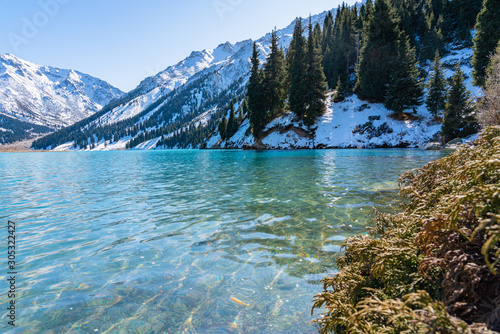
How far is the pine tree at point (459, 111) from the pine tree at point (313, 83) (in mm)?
22414

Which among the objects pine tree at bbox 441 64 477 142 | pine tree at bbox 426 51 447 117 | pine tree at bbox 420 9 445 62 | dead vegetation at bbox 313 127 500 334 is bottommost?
dead vegetation at bbox 313 127 500 334

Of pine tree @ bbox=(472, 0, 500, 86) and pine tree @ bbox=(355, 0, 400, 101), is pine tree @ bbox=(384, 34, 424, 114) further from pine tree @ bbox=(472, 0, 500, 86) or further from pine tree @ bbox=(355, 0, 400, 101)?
pine tree @ bbox=(472, 0, 500, 86)

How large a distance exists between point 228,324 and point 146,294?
1694 millimetres

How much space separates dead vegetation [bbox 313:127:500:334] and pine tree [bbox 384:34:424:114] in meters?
50.8

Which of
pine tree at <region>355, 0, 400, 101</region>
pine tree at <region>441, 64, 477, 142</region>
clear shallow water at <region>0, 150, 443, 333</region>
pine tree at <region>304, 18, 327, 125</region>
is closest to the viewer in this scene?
clear shallow water at <region>0, 150, 443, 333</region>

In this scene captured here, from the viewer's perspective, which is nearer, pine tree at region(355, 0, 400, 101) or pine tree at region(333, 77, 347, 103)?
pine tree at region(355, 0, 400, 101)

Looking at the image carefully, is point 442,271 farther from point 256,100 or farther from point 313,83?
point 256,100

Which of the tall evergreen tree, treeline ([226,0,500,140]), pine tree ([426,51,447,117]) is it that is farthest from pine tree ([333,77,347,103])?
the tall evergreen tree

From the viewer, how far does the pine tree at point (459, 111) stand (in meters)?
35.2

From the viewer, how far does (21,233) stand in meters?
7.44

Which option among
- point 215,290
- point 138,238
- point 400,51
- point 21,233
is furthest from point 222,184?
point 400,51

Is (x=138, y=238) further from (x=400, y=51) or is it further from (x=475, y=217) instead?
(x=400, y=51)

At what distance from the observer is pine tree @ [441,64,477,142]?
35156mm

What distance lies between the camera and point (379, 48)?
49.1 metres
